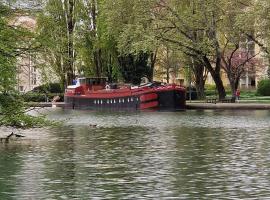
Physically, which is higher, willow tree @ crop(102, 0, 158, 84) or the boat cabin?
willow tree @ crop(102, 0, 158, 84)

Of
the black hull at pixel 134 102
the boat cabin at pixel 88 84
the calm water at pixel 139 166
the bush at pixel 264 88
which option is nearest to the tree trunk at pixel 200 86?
the boat cabin at pixel 88 84

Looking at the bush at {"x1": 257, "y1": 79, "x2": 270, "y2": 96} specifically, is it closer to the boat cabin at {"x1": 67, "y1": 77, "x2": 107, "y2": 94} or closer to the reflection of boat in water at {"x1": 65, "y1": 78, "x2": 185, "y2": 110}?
the boat cabin at {"x1": 67, "y1": 77, "x2": 107, "y2": 94}

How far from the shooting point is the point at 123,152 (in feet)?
91.4

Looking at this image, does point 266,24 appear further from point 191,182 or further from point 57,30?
point 191,182

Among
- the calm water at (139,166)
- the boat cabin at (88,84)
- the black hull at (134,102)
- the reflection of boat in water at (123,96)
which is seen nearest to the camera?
the calm water at (139,166)

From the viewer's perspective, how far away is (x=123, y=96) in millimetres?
74312

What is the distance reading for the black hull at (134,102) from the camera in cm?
7069

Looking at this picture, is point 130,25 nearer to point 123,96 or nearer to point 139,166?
point 123,96

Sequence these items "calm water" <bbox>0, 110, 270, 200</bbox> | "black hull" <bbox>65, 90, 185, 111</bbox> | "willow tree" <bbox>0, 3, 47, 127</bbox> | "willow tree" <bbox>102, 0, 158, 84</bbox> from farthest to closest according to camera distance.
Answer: "black hull" <bbox>65, 90, 185, 111</bbox>, "willow tree" <bbox>102, 0, 158, 84</bbox>, "willow tree" <bbox>0, 3, 47, 127</bbox>, "calm water" <bbox>0, 110, 270, 200</bbox>

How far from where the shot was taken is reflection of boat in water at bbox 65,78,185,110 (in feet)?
233

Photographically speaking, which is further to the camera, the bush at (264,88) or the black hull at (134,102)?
the bush at (264,88)

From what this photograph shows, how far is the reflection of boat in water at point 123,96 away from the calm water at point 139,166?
32768mm

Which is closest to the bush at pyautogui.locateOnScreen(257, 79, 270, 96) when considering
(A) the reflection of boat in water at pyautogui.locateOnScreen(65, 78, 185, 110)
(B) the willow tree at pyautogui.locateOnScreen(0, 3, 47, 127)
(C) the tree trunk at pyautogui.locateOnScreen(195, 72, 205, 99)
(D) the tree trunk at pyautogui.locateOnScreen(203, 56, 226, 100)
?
(C) the tree trunk at pyautogui.locateOnScreen(195, 72, 205, 99)

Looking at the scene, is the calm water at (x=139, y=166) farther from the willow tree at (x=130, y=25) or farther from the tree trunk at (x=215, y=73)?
the tree trunk at (x=215, y=73)
